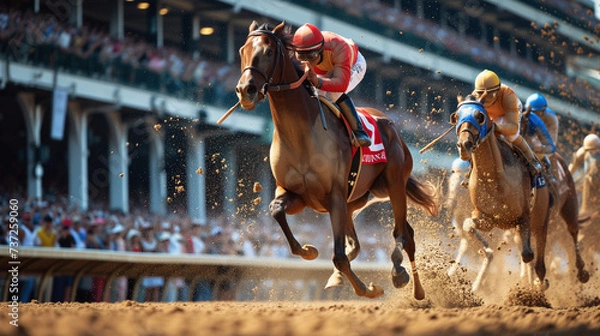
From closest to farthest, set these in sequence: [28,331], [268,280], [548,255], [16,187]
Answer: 1. [28,331]
2. [548,255]
3. [268,280]
4. [16,187]

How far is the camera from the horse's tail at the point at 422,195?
7.33m

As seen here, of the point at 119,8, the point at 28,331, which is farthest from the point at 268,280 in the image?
the point at 28,331

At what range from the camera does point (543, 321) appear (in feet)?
15.0

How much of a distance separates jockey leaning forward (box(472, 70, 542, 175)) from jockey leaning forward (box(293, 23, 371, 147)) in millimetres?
1459

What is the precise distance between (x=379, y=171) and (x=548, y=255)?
12.3 ft

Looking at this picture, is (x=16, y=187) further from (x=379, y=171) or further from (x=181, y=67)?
(x=379, y=171)

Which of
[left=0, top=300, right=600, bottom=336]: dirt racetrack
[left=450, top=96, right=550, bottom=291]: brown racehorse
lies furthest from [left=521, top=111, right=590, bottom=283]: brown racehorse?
[left=0, top=300, right=600, bottom=336]: dirt racetrack

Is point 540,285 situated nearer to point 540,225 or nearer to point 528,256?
point 528,256

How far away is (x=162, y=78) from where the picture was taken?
13195mm

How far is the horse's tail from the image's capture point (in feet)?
24.1

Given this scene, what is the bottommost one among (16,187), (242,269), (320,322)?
(16,187)

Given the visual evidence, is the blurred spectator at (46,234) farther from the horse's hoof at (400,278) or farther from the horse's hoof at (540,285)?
the horse's hoof at (540,285)

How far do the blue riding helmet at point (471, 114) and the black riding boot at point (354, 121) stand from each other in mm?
1045

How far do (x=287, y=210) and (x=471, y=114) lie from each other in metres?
1.88
